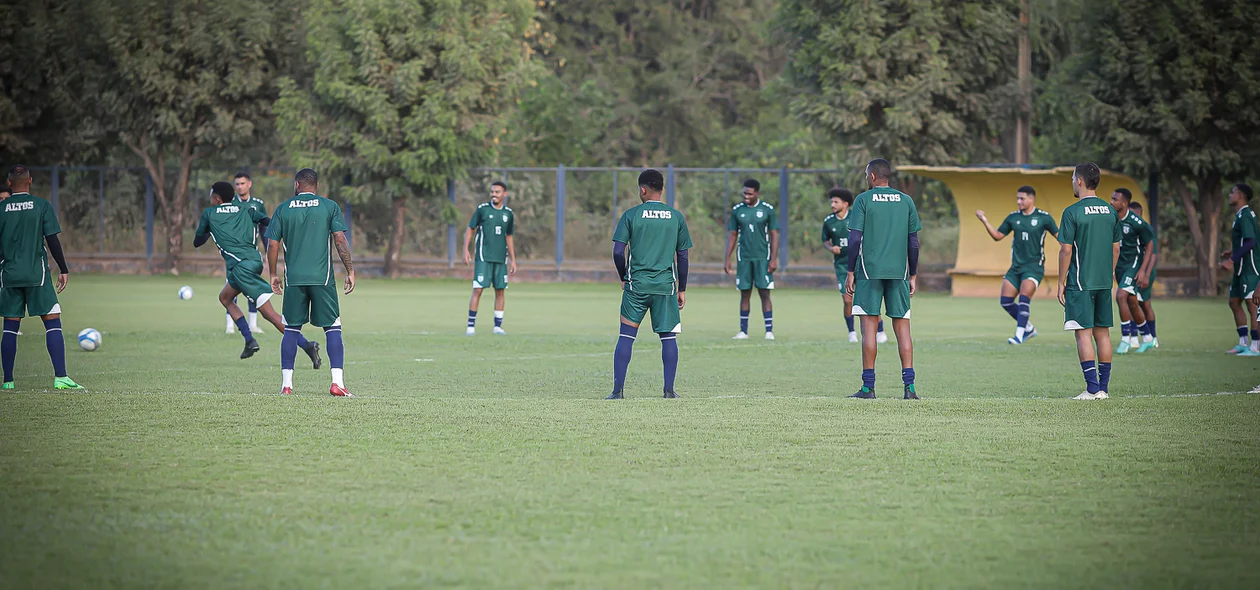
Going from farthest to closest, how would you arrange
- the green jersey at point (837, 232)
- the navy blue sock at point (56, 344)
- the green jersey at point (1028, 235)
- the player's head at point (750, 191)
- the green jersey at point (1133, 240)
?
the player's head at point (750, 191) → the green jersey at point (837, 232) → the green jersey at point (1028, 235) → the green jersey at point (1133, 240) → the navy blue sock at point (56, 344)

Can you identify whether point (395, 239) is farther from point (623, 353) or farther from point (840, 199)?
point (623, 353)

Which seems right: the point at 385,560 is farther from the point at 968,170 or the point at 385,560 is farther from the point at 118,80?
the point at 118,80

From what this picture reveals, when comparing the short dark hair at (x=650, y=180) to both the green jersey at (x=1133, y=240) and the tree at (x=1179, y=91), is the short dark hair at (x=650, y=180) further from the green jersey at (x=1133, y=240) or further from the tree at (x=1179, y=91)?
the tree at (x=1179, y=91)

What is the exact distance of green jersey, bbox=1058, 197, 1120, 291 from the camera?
11969 millimetres

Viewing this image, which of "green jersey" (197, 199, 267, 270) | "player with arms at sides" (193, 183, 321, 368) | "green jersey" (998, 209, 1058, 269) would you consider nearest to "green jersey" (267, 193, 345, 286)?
"player with arms at sides" (193, 183, 321, 368)

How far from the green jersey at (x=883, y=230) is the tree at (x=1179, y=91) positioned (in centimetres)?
2130

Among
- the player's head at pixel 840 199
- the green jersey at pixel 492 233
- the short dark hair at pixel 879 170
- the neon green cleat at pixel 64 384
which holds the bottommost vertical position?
the neon green cleat at pixel 64 384

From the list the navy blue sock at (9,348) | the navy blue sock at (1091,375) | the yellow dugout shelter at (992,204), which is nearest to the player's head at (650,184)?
the navy blue sock at (1091,375)

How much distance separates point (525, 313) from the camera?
25.4 m

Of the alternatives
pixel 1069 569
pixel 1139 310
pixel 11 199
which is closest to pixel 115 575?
pixel 1069 569

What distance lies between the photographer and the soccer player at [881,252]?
11.8m

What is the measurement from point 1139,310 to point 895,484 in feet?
36.6

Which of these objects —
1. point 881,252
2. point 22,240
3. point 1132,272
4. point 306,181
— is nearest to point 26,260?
point 22,240

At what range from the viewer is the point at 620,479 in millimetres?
8133
